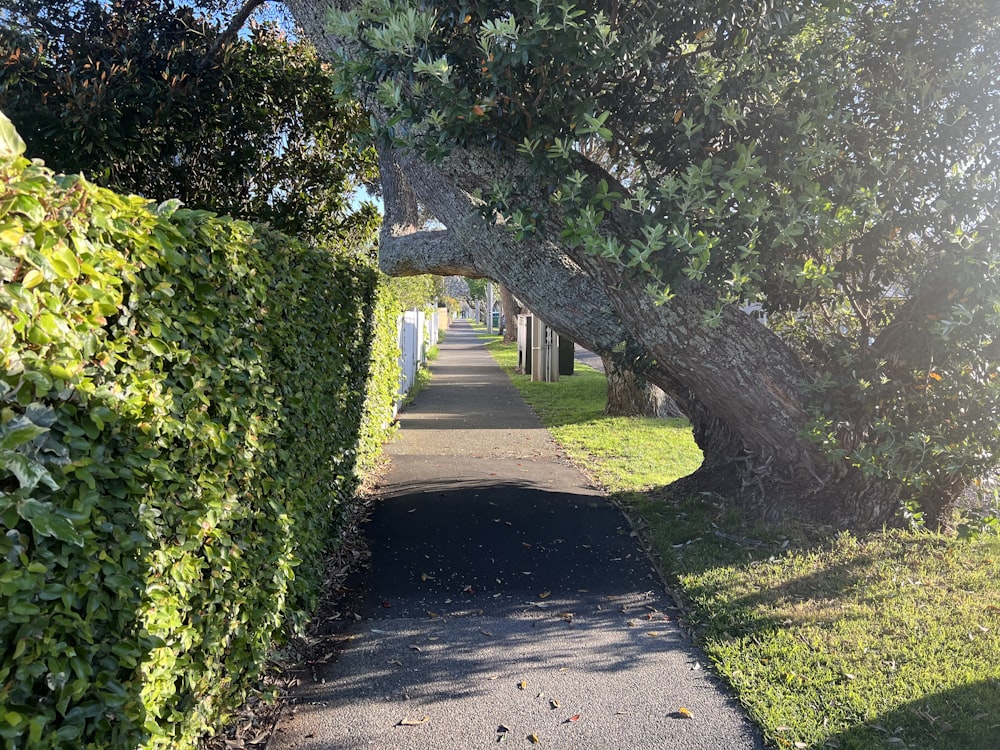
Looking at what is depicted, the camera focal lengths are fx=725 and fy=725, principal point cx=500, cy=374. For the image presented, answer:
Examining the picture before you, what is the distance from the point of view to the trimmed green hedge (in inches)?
70.2

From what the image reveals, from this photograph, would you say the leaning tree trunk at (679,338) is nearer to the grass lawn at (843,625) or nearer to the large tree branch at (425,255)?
the grass lawn at (843,625)

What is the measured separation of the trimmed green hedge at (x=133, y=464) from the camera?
70.2 inches

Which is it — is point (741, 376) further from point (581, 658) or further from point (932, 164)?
point (581, 658)

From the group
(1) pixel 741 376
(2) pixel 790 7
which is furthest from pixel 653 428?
(2) pixel 790 7

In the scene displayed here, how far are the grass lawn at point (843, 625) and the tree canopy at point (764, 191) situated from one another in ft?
1.99

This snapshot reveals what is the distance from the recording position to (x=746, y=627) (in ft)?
14.6

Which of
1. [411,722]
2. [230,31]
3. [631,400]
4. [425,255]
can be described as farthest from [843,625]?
[631,400]

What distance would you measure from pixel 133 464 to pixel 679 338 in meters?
4.46

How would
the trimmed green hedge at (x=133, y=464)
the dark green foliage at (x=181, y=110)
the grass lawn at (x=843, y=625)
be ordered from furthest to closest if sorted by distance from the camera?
the dark green foliage at (x=181, y=110)
the grass lawn at (x=843, y=625)
the trimmed green hedge at (x=133, y=464)

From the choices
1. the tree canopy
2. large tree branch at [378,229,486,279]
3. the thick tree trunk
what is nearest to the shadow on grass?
the tree canopy

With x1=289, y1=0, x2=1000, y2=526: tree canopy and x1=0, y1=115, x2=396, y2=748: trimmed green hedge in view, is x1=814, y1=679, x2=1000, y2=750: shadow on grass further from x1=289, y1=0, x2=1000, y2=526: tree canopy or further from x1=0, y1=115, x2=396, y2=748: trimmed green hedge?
x1=0, y1=115, x2=396, y2=748: trimmed green hedge

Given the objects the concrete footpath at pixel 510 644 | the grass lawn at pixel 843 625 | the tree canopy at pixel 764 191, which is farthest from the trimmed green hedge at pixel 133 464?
the grass lawn at pixel 843 625

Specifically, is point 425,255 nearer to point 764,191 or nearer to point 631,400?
point 764,191

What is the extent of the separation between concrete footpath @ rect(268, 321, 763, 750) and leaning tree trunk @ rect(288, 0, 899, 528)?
1354 millimetres
